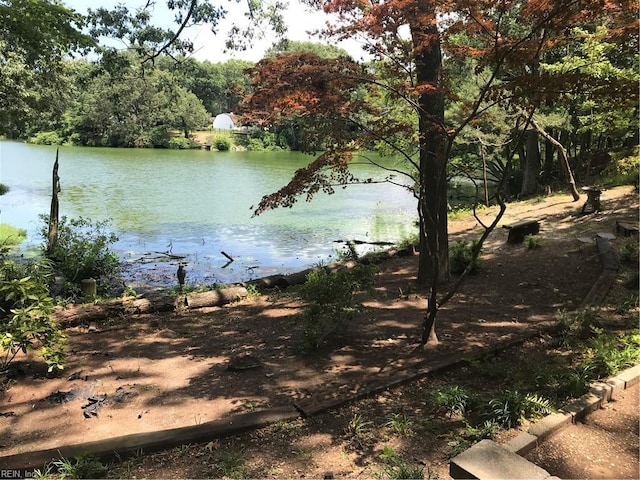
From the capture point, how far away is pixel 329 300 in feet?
14.1

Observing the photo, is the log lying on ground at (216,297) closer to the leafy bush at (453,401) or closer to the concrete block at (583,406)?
the leafy bush at (453,401)

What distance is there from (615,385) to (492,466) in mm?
1575

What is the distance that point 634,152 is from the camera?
35.4 feet

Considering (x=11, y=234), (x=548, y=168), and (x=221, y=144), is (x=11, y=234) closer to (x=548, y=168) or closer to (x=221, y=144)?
(x=548, y=168)

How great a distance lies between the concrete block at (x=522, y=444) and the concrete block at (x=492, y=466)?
0.35 metres

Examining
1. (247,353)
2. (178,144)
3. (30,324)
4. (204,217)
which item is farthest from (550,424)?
(178,144)

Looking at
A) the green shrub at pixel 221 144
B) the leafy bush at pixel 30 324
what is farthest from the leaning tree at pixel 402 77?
the green shrub at pixel 221 144

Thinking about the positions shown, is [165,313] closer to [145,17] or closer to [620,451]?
[620,451]

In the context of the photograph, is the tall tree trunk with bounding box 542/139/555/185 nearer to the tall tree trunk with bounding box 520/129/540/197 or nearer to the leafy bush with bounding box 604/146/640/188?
the tall tree trunk with bounding box 520/129/540/197

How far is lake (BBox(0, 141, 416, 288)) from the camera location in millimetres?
10258

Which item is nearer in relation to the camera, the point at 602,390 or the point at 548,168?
the point at 602,390

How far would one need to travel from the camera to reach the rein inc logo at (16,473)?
2559 mm

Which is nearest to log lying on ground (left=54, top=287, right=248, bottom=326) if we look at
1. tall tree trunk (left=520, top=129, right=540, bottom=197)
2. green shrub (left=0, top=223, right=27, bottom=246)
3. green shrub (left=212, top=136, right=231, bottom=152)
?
green shrub (left=0, top=223, right=27, bottom=246)

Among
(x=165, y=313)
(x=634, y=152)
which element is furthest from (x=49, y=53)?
(x=634, y=152)
